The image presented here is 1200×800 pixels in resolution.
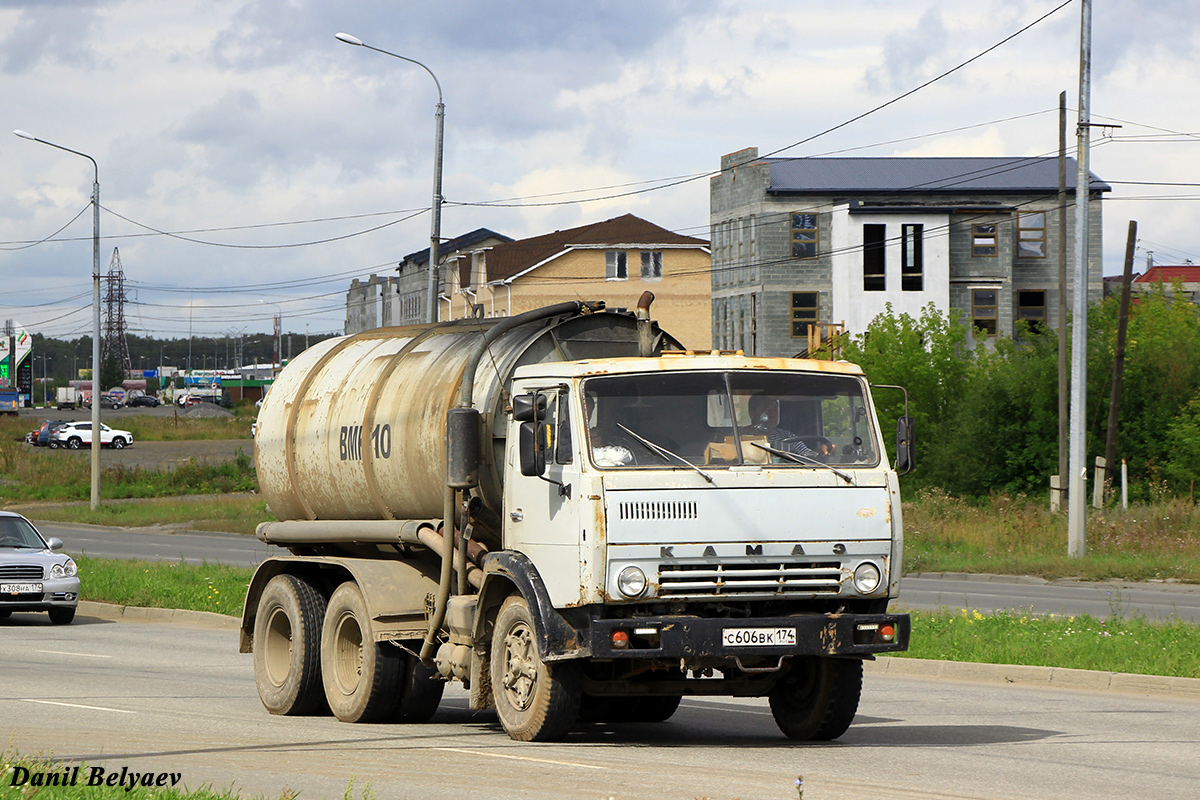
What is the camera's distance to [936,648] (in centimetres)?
1562

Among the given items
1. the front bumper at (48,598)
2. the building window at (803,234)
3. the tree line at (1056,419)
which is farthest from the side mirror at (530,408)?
the building window at (803,234)

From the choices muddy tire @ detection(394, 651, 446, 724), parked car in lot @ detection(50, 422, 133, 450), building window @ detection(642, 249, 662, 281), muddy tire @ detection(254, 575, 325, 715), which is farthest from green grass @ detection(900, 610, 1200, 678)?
parked car in lot @ detection(50, 422, 133, 450)

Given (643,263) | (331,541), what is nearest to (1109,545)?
(331,541)

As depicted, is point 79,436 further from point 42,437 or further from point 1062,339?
point 1062,339

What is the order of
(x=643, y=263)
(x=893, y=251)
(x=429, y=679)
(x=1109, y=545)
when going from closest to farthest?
(x=429, y=679) < (x=1109, y=545) < (x=893, y=251) < (x=643, y=263)

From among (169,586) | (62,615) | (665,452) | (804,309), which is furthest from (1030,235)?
(665,452)

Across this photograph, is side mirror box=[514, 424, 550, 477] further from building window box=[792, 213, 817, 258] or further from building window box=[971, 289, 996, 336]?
building window box=[971, 289, 996, 336]

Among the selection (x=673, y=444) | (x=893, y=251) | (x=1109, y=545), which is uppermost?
(x=893, y=251)

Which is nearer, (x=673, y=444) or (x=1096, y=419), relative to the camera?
(x=673, y=444)

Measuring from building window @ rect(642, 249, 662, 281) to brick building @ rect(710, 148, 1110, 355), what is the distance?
1405cm

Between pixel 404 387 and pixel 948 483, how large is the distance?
34.5 meters

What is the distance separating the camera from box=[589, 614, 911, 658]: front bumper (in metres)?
9.25

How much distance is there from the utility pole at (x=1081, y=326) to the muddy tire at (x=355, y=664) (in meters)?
19.1

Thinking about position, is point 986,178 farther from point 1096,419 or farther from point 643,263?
point 1096,419
